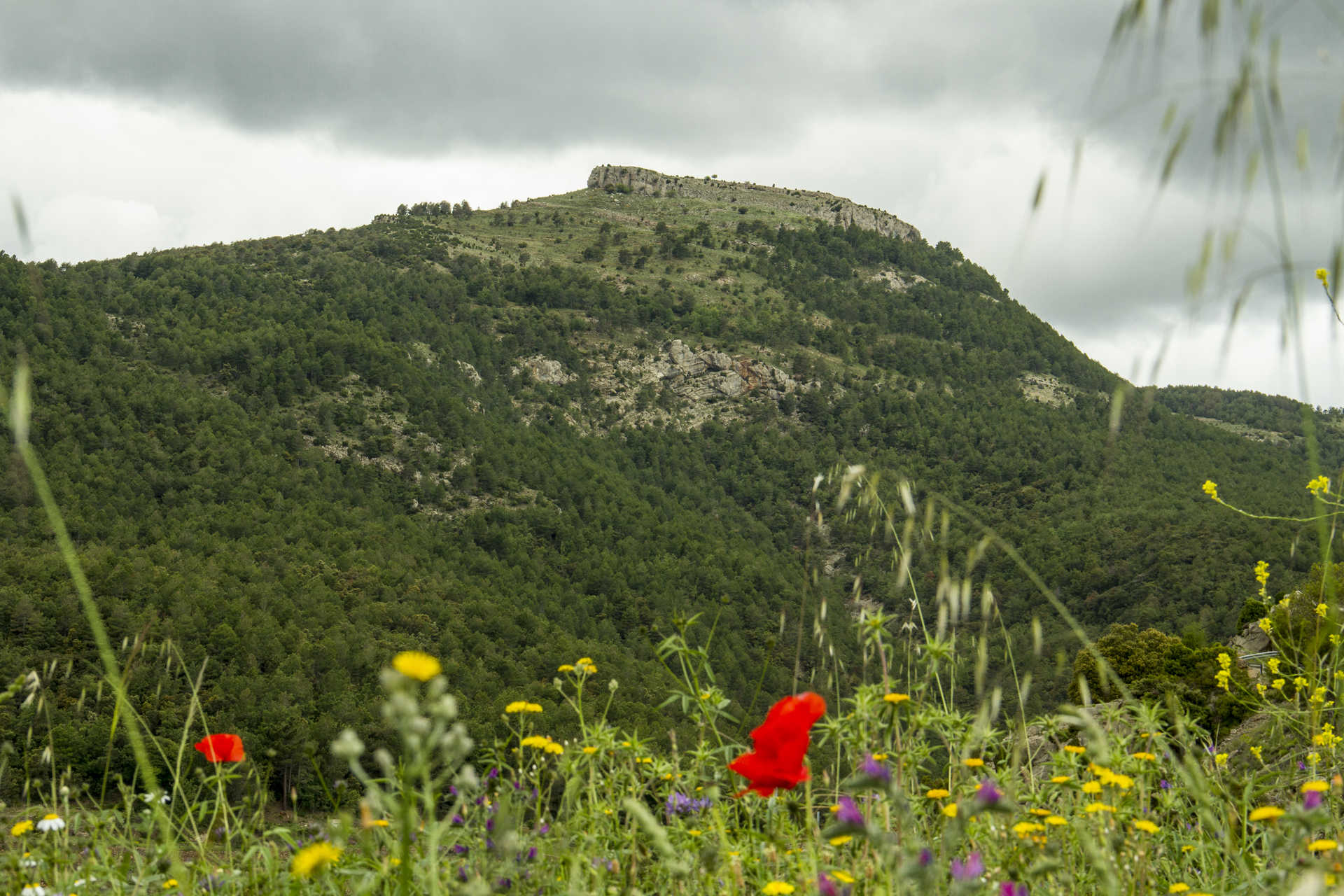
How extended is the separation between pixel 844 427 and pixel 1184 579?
48.7 m

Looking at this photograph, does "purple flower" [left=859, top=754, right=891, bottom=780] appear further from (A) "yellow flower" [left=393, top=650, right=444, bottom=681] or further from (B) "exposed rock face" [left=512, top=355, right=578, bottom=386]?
(B) "exposed rock face" [left=512, top=355, right=578, bottom=386]

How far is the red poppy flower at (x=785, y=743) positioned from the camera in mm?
1712

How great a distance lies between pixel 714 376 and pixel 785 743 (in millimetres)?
97040

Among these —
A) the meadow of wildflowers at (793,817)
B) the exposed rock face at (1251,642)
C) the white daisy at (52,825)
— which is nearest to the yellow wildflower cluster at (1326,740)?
the meadow of wildflowers at (793,817)

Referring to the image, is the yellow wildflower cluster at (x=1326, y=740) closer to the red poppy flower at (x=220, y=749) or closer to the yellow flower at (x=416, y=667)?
the yellow flower at (x=416, y=667)

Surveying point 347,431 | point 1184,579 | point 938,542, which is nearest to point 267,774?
point 938,542

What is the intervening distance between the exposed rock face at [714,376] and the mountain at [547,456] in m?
0.32

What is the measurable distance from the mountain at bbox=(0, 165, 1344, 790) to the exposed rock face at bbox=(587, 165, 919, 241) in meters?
1.03

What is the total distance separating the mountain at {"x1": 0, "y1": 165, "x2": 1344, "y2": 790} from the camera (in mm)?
36094

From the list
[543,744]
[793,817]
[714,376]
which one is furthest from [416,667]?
[714,376]

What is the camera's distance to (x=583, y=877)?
1.95m

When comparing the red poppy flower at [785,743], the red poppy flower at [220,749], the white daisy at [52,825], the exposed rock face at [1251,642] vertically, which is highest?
the red poppy flower at [785,743]

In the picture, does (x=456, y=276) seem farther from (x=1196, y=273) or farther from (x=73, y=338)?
(x=1196, y=273)

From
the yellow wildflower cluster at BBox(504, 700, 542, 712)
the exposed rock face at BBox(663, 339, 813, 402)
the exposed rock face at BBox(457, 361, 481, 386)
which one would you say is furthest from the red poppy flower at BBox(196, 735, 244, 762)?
the exposed rock face at BBox(663, 339, 813, 402)
